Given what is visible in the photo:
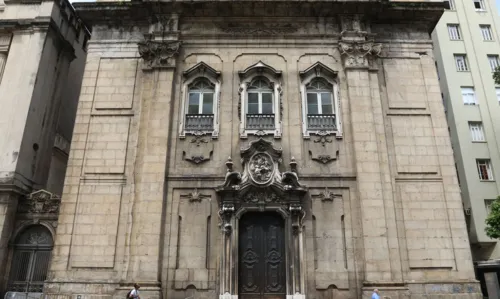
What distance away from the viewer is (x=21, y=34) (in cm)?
1608

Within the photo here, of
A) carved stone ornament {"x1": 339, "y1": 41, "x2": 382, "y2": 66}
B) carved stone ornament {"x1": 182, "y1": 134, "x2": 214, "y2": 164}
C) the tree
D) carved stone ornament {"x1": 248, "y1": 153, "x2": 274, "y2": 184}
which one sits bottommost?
the tree

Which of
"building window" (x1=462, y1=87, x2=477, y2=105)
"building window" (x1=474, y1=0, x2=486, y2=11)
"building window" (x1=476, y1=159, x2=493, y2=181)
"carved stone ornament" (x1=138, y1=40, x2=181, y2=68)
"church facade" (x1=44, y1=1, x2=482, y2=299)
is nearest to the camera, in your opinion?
"church facade" (x1=44, y1=1, x2=482, y2=299)

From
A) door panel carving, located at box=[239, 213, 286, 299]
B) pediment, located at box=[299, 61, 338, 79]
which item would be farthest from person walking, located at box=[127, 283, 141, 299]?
pediment, located at box=[299, 61, 338, 79]

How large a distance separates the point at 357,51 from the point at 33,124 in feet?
40.9

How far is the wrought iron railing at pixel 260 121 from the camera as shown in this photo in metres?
14.0

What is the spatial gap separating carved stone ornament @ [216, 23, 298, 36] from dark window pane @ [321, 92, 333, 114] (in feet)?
9.40

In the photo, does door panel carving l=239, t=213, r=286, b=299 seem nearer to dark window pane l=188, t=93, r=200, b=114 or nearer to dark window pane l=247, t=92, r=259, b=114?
dark window pane l=247, t=92, r=259, b=114

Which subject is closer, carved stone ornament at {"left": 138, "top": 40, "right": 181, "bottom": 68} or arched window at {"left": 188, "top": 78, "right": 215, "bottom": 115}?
arched window at {"left": 188, "top": 78, "right": 215, "bottom": 115}

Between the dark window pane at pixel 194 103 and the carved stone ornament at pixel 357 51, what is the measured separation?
18.4 ft

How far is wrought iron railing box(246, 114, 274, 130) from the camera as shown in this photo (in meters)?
14.0

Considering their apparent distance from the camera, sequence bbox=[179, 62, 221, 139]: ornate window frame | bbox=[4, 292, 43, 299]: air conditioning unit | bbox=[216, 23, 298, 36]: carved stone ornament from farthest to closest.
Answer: bbox=[216, 23, 298, 36]: carved stone ornament
bbox=[179, 62, 221, 139]: ornate window frame
bbox=[4, 292, 43, 299]: air conditioning unit

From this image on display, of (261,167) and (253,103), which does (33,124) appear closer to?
(253,103)

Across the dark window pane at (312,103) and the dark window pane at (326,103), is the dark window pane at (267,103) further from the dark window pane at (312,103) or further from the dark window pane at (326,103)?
the dark window pane at (326,103)

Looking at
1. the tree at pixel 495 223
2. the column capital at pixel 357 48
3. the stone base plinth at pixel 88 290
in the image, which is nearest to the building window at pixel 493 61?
the tree at pixel 495 223
